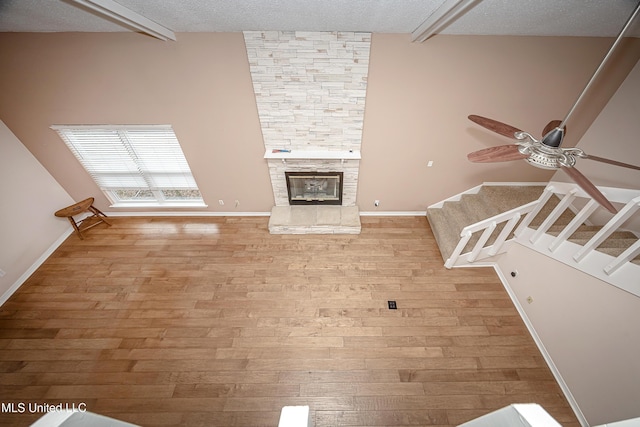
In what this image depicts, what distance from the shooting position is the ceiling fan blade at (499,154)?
63.1 inches

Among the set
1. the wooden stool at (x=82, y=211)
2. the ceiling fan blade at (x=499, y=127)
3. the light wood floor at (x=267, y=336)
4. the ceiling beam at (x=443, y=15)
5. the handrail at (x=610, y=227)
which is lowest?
the light wood floor at (x=267, y=336)

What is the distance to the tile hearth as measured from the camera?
165 inches

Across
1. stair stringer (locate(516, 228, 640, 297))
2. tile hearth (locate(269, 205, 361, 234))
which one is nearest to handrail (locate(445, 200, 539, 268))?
stair stringer (locate(516, 228, 640, 297))

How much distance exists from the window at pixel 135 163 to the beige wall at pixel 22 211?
25.9 inches

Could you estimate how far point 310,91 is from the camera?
324 cm

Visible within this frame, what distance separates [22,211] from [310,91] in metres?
4.70

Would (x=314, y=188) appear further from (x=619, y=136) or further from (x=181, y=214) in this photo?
(x=619, y=136)

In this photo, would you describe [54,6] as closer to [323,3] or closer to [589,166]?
[323,3]

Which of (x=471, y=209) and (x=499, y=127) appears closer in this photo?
(x=499, y=127)

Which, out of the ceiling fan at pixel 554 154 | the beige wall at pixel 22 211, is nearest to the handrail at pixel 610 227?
the ceiling fan at pixel 554 154

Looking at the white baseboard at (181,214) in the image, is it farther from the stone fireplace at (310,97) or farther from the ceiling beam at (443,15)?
the ceiling beam at (443,15)

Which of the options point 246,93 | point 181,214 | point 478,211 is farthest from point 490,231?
point 181,214

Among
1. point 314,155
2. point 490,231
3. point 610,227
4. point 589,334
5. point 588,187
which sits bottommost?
point 589,334

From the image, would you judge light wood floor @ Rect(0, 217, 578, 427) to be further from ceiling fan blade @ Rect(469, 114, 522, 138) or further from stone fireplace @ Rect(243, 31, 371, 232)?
ceiling fan blade @ Rect(469, 114, 522, 138)
